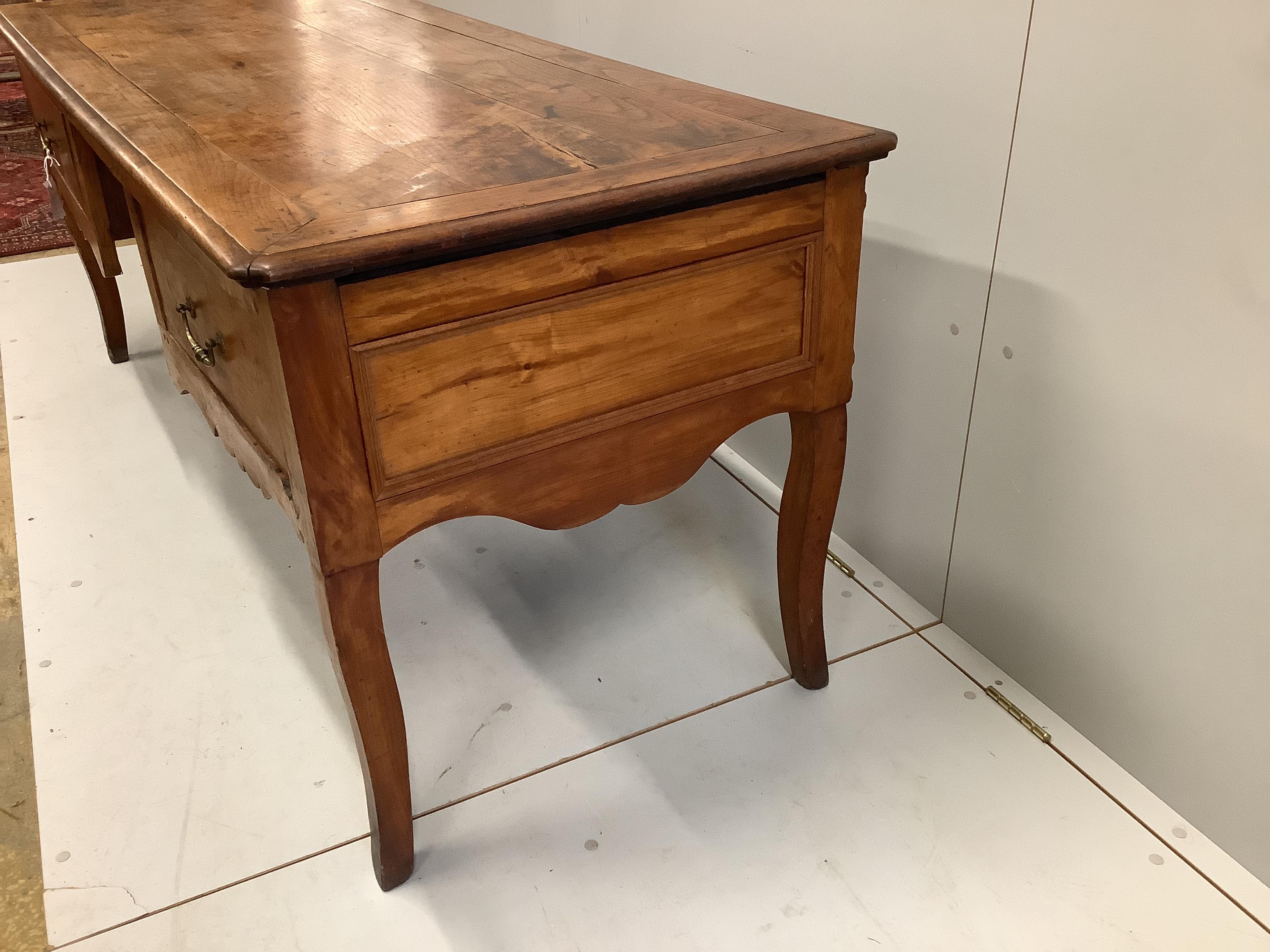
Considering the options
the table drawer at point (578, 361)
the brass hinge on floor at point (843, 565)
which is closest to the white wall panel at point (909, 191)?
the brass hinge on floor at point (843, 565)

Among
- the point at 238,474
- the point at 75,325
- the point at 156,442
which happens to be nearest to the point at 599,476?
the point at 238,474

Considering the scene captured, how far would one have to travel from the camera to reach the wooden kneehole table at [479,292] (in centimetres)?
90

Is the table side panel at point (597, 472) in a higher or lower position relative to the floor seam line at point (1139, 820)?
higher

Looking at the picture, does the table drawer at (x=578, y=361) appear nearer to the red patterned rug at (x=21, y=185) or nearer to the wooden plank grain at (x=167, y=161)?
the wooden plank grain at (x=167, y=161)

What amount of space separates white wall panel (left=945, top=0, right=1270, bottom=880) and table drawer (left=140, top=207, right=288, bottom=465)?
85cm

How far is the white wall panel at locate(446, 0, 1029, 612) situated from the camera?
127 centimetres

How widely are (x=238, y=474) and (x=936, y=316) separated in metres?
1.31

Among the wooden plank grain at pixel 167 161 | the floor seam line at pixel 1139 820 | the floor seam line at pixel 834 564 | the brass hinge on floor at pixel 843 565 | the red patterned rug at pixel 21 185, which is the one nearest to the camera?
the wooden plank grain at pixel 167 161

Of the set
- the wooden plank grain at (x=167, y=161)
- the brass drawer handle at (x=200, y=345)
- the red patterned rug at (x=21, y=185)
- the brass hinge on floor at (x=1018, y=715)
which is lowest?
the brass hinge on floor at (x=1018, y=715)

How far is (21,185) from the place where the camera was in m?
Result: 3.65

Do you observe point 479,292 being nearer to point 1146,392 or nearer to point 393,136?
point 393,136

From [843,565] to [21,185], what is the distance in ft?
10.9

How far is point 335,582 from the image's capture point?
1.00m

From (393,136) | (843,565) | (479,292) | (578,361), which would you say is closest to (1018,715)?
(843,565)
